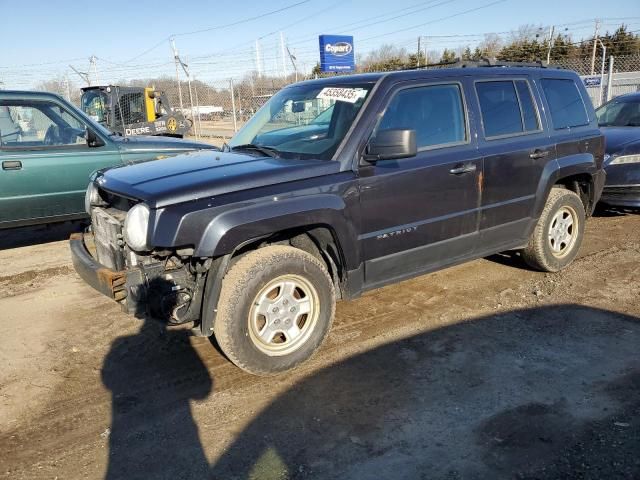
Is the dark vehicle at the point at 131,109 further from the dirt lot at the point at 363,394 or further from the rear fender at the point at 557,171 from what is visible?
the rear fender at the point at 557,171

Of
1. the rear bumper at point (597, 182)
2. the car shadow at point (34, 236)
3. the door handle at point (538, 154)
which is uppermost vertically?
the door handle at point (538, 154)

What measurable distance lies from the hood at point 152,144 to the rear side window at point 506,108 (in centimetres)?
354

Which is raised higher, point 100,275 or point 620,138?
point 620,138

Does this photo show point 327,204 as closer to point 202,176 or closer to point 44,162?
point 202,176

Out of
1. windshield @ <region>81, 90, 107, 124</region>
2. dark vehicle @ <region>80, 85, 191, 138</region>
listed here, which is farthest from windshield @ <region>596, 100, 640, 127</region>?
windshield @ <region>81, 90, 107, 124</region>

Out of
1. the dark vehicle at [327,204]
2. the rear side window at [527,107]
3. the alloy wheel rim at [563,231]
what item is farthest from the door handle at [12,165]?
the alloy wheel rim at [563,231]

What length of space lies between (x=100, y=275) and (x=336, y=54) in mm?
24271

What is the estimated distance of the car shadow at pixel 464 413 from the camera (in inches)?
99.5

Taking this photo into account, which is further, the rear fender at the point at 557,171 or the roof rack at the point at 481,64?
the rear fender at the point at 557,171

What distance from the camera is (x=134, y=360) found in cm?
372

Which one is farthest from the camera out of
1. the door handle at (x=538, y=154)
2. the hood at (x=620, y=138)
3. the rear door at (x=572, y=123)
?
the hood at (x=620, y=138)

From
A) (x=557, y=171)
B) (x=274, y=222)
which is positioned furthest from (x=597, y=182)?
(x=274, y=222)

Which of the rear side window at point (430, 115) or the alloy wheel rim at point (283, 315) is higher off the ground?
the rear side window at point (430, 115)

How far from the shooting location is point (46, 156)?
240 inches
